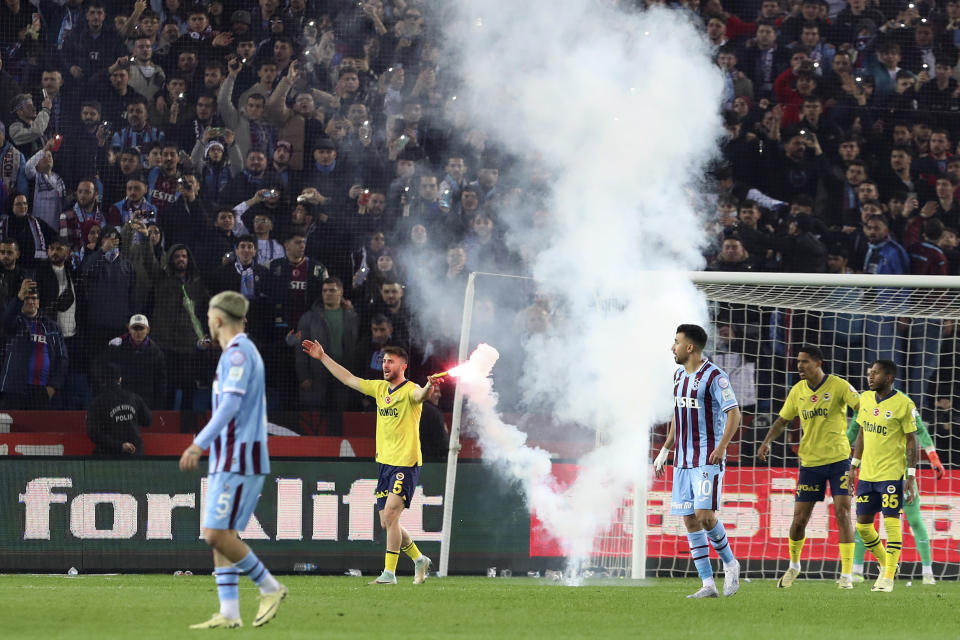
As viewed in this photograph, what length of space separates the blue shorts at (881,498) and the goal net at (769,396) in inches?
56.7

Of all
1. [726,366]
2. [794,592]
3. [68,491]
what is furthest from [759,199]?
[68,491]

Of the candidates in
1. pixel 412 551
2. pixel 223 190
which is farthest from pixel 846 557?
pixel 223 190

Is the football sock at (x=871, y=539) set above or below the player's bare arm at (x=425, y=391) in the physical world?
below

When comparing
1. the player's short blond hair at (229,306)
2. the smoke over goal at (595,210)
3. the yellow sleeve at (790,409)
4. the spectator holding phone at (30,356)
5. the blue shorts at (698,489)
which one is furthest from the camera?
the spectator holding phone at (30,356)

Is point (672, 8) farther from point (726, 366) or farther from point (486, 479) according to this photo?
point (486, 479)

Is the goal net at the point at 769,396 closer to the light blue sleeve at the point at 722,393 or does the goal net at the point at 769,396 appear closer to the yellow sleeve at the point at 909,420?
the yellow sleeve at the point at 909,420

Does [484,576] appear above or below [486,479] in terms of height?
below

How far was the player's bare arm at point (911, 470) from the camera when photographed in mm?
11891

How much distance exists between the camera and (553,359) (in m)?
13.9

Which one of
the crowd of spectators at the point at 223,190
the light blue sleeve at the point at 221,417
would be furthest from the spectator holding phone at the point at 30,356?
the light blue sleeve at the point at 221,417

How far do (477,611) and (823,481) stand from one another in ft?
15.1

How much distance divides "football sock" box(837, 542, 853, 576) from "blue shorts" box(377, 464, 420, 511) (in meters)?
Result: 3.99

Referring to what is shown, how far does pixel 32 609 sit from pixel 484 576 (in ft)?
19.0

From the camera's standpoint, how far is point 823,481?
11.8 metres
